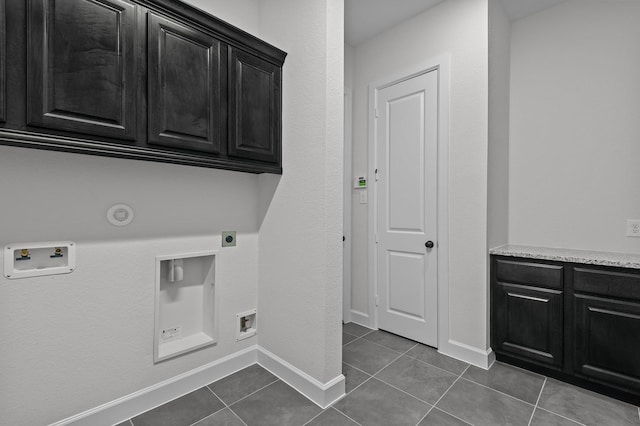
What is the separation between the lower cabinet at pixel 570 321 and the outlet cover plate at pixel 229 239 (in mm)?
1964

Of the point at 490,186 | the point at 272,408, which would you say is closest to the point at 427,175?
the point at 490,186

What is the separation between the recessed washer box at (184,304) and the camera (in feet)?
6.00

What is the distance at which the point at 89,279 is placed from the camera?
1.53 m

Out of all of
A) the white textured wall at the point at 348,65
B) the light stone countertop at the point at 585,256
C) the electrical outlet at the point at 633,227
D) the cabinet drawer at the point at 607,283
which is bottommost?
the cabinet drawer at the point at 607,283

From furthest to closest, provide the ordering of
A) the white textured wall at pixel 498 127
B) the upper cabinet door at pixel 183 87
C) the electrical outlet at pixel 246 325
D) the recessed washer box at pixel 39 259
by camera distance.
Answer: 1. the white textured wall at pixel 498 127
2. the electrical outlet at pixel 246 325
3. the upper cabinet door at pixel 183 87
4. the recessed washer box at pixel 39 259

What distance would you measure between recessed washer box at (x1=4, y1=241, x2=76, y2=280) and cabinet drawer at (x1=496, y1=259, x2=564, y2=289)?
2728 millimetres

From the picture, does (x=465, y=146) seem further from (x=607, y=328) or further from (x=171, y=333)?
(x=171, y=333)

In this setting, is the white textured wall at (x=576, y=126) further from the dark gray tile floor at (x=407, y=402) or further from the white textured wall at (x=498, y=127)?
the dark gray tile floor at (x=407, y=402)

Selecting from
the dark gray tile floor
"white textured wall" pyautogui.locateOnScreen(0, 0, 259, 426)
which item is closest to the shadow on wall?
"white textured wall" pyautogui.locateOnScreen(0, 0, 259, 426)

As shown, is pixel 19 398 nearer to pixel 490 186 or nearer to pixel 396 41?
pixel 490 186

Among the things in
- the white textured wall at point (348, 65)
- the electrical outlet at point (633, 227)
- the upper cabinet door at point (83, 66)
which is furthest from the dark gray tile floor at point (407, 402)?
the white textured wall at point (348, 65)

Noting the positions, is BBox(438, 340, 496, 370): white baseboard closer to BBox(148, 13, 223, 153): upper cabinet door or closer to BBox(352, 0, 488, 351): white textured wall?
BBox(352, 0, 488, 351): white textured wall

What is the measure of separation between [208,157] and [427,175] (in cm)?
180

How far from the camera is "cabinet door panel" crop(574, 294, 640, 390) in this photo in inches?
69.9
